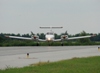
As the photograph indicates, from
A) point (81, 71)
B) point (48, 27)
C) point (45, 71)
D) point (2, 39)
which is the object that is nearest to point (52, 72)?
point (45, 71)

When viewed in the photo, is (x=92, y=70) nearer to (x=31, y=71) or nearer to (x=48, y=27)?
(x=31, y=71)

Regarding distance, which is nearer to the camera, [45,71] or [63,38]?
[45,71]

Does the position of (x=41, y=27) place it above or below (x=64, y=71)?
above

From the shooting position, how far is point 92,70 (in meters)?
15.3

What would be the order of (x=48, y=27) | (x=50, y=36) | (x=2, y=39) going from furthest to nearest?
1. (x=2, y=39)
2. (x=48, y=27)
3. (x=50, y=36)

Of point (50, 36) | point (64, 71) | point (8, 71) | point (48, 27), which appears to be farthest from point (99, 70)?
point (48, 27)

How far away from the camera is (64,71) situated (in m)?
14.8

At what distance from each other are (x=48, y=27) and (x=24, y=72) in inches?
2418

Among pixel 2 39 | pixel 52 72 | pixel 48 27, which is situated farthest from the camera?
pixel 2 39

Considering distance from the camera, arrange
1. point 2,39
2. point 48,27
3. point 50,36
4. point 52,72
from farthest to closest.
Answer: point 2,39, point 48,27, point 50,36, point 52,72

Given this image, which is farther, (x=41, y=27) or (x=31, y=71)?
(x=41, y=27)

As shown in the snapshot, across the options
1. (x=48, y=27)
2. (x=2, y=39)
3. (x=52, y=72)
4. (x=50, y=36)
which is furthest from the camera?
(x=2, y=39)

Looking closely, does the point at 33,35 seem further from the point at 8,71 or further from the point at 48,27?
the point at 8,71

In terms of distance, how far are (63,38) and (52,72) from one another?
51.7 meters
